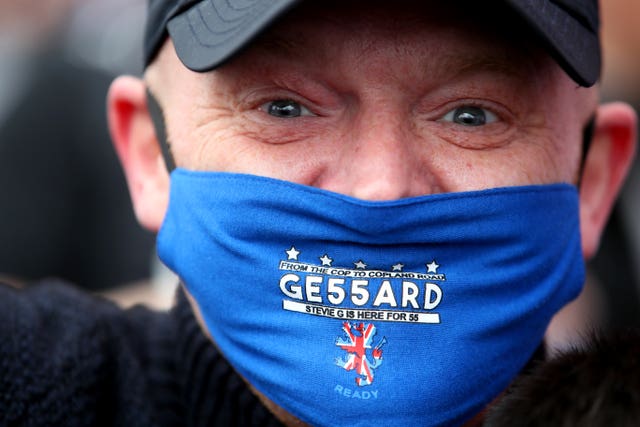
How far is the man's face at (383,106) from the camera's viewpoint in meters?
2.05

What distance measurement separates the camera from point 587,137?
8.20 ft

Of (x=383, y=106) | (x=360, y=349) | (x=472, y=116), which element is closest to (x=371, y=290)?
(x=360, y=349)

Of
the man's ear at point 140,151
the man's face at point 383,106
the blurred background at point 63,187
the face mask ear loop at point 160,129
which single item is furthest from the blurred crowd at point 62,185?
the man's face at point 383,106

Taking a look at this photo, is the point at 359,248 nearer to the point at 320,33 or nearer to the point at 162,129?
the point at 320,33

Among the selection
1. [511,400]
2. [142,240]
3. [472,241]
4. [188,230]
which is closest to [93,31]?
[142,240]

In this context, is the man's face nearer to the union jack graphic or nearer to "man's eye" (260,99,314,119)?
"man's eye" (260,99,314,119)

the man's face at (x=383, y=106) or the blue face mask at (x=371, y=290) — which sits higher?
the man's face at (x=383, y=106)

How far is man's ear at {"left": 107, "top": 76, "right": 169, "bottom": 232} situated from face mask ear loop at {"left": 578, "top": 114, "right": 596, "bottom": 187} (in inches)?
42.6

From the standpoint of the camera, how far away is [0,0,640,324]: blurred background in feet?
13.6

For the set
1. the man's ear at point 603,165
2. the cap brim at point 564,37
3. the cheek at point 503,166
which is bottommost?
the man's ear at point 603,165

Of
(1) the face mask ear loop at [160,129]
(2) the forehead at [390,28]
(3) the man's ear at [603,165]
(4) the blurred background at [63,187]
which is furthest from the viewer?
(4) the blurred background at [63,187]

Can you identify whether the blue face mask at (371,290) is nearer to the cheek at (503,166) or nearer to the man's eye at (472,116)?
the cheek at (503,166)

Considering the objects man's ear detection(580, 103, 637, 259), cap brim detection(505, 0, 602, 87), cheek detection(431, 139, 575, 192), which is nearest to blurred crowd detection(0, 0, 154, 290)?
man's ear detection(580, 103, 637, 259)

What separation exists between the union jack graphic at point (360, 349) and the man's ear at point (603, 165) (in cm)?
84
